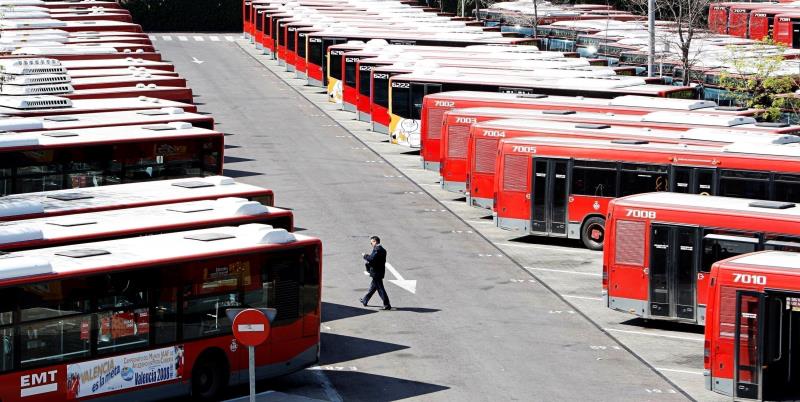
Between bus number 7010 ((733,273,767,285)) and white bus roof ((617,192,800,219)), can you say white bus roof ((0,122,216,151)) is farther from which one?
bus number 7010 ((733,273,767,285))

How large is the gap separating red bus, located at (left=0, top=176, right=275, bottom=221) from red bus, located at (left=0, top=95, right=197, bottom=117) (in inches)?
455

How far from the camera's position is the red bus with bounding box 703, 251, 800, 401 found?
80.3 ft

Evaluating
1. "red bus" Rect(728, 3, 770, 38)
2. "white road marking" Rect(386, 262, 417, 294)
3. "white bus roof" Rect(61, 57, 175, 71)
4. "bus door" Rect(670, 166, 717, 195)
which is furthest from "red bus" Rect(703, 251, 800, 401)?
"red bus" Rect(728, 3, 770, 38)

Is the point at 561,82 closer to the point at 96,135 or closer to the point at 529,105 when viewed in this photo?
the point at 529,105

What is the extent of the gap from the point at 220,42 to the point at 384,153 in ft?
155

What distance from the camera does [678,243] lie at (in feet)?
98.4

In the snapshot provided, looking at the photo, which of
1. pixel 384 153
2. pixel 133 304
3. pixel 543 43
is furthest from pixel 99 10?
pixel 133 304

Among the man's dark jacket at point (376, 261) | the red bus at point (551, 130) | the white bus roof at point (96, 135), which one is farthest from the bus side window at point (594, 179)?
the white bus roof at point (96, 135)

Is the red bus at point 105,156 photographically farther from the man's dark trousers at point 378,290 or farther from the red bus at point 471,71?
the red bus at point 471,71

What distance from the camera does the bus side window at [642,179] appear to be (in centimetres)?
3653

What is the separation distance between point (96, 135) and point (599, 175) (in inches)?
511

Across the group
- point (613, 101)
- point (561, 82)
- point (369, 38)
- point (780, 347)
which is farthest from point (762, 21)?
point (780, 347)

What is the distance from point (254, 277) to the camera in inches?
986

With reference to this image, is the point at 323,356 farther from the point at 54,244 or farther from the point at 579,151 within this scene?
the point at 579,151
